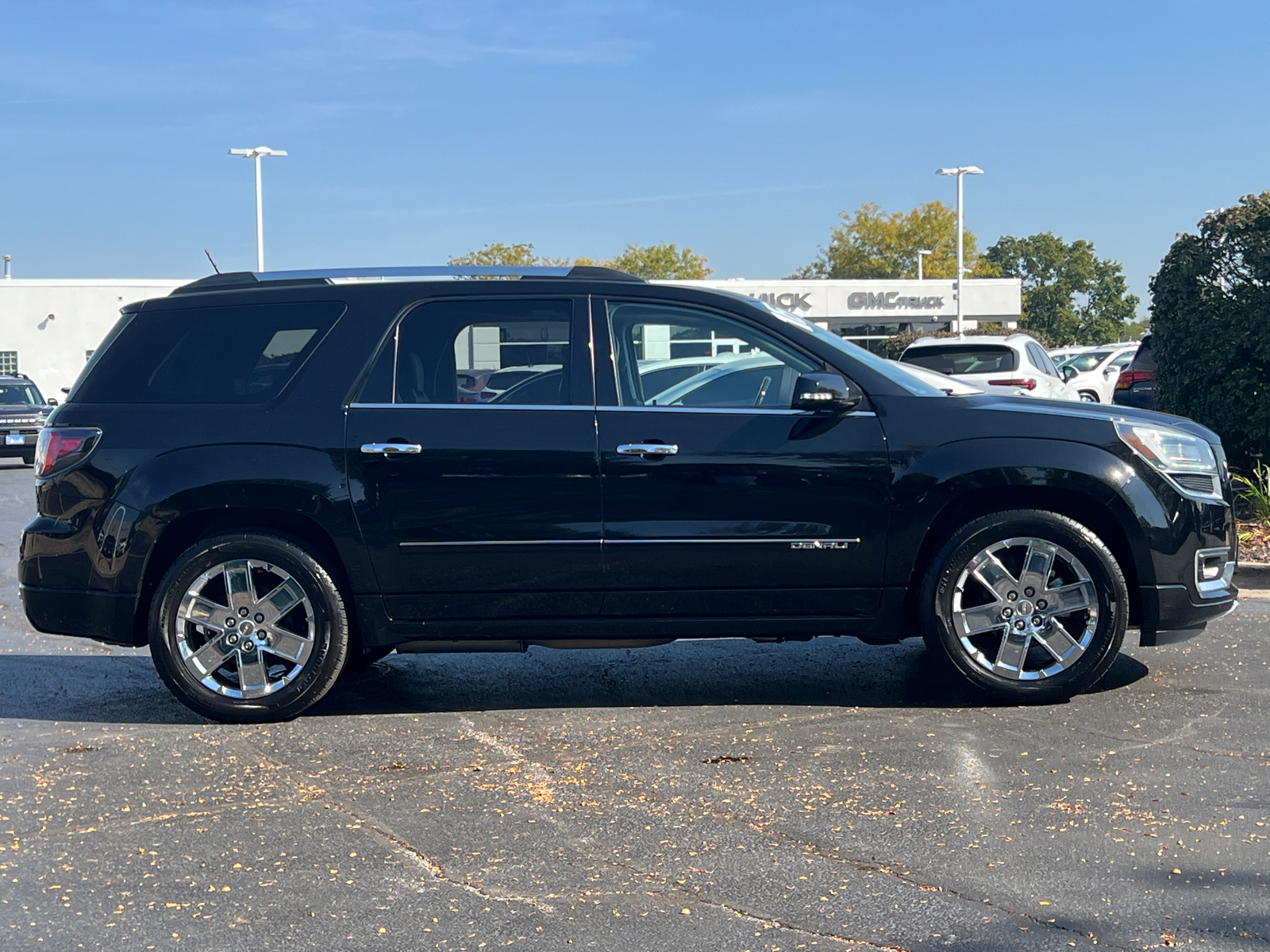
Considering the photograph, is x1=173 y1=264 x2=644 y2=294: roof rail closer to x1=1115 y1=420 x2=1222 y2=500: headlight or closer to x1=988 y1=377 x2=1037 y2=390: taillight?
x1=1115 y1=420 x2=1222 y2=500: headlight

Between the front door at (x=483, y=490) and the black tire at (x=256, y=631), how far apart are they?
0.27 meters

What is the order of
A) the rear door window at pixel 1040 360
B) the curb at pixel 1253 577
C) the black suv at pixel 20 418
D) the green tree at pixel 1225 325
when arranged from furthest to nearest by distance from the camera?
the black suv at pixel 20 418, the rear door window at pixel 1040 360, the green tree at pixel 1225 325, the curb at pixel 1253 577

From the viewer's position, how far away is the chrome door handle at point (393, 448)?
18.7 ft

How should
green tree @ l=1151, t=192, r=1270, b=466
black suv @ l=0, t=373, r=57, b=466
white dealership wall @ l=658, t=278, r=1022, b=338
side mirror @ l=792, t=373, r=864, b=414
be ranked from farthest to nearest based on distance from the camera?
white dealership wall @ l=658, t=278, r=1022, b=338
black suv @ l=0, t=373, r=57, b=466
green tree @ l=1151, t=192, r=1270, b=466
side mirror @ l=792, t=373, r=864, b=414

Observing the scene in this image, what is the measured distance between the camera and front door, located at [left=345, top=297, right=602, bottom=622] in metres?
5.69

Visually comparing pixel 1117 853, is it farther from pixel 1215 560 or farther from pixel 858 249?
pixel 858 249

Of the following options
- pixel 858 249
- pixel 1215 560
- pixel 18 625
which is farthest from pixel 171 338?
pixel 858 249

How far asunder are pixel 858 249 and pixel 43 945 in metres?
83.3

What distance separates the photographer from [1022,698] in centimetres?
583

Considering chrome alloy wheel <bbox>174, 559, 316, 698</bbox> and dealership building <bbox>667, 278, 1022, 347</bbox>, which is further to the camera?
dealership building <bbox>667, 278, 1022, 347</bbox>

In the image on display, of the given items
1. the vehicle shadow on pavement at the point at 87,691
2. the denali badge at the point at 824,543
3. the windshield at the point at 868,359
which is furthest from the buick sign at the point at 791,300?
the denali badge at the point at 824,543

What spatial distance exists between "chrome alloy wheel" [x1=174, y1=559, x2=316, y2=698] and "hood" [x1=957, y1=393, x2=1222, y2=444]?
2916mm

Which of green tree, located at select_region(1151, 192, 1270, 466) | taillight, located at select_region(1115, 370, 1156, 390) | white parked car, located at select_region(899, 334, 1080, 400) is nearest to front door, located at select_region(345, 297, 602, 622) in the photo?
green tree, located at select_region(1151, 192, 1270, 466)

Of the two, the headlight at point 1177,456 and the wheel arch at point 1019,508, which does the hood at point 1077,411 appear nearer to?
the headlight at point 1177,456
